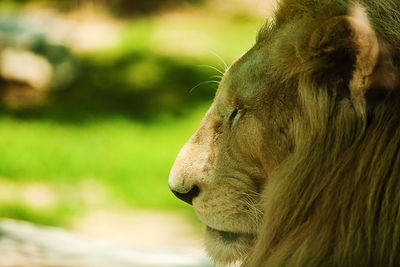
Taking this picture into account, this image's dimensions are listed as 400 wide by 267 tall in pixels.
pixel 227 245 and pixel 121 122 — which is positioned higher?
pixel 121 122

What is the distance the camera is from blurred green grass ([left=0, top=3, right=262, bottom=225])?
214 inches

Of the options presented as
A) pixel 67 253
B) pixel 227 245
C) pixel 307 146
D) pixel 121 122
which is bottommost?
pixel 227 245

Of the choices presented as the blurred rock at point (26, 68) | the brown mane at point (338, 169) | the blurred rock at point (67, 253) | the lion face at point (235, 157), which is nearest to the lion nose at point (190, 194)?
the lion face at point (235, 157)

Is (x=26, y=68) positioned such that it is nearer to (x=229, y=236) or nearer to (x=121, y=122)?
(x=121, y=122)

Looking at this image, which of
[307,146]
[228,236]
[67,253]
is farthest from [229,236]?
[67,253]

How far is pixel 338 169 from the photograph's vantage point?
1678 mm

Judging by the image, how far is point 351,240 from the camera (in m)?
1.60

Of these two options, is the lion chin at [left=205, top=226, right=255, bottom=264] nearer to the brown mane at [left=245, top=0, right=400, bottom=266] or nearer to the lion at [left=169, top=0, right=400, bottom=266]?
the lion at [left=169, top=0, right=400, bottom=266]

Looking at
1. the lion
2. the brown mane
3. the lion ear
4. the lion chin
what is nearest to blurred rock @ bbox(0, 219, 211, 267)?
the lion chin

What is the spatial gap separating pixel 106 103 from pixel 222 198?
19.7 ft

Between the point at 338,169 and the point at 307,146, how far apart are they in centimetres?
10

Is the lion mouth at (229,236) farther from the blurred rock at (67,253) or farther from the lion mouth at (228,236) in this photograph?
the blurred rock at (67,253)

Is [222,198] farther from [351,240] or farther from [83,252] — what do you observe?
[83,252]

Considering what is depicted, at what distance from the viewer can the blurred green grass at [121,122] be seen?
17.8 ft
